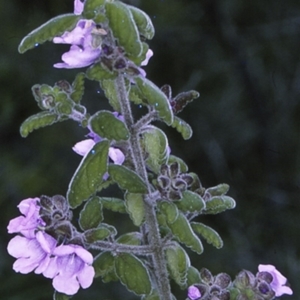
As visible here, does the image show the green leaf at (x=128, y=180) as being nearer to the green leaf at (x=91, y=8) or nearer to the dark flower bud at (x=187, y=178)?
the dark flower bud at (x=187, y=178)

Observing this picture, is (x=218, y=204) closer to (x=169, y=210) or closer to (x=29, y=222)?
(x=169, y=210)

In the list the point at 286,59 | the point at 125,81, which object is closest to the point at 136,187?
the point at 125,81

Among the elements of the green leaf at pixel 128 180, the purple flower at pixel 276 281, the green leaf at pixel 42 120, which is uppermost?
the green leaf at pixel 42 120

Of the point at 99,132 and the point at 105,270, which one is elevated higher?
the point at 99,132

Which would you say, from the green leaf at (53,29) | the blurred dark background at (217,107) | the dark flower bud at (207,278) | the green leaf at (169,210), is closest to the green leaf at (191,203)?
the green leaf at (169,210)

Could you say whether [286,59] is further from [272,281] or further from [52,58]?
[272,281]

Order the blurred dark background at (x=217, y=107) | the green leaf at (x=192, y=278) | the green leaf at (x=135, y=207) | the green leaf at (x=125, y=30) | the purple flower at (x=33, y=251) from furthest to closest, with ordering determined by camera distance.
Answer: the blurred dark background at (x=217, y=107), the green leaf at (x=192, y=278), the green leaf at (x=135, y=207), the purple flower at (x=33, y=251), the green leaf at (x=125, y=30)

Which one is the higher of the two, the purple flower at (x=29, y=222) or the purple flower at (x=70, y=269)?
the purple flower at (x=29, y=222)
